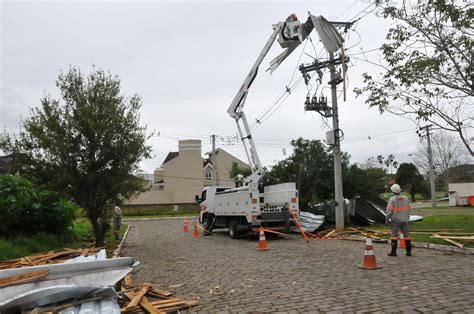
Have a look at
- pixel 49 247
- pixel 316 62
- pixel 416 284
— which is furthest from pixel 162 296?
pixel 316 62

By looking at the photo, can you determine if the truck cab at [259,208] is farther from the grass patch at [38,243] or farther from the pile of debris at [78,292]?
the pile of debris at [78,292]

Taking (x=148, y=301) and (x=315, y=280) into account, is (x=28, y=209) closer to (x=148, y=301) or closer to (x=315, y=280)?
(x=148, y=301)

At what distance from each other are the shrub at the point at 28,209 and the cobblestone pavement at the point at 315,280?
4.13 m

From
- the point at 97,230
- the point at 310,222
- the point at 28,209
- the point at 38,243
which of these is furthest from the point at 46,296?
the point at 310,222

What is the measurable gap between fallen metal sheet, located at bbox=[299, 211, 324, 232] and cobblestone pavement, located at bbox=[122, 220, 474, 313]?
460 cm

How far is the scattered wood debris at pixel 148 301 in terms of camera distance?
560 centimetres

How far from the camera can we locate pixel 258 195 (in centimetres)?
1570

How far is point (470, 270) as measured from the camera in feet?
25.8

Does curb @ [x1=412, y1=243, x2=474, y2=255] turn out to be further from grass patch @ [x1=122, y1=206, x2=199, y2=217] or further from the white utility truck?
grass patch @ [x1=122, y1=206, x2=199, y2=217]

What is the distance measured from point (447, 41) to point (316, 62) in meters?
8.78

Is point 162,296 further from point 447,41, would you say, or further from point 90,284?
point 447,41

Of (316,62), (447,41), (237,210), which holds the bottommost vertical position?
(237,210)

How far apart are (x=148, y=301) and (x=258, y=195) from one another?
9773 mm

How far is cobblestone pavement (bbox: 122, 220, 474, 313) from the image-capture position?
5836 mm
